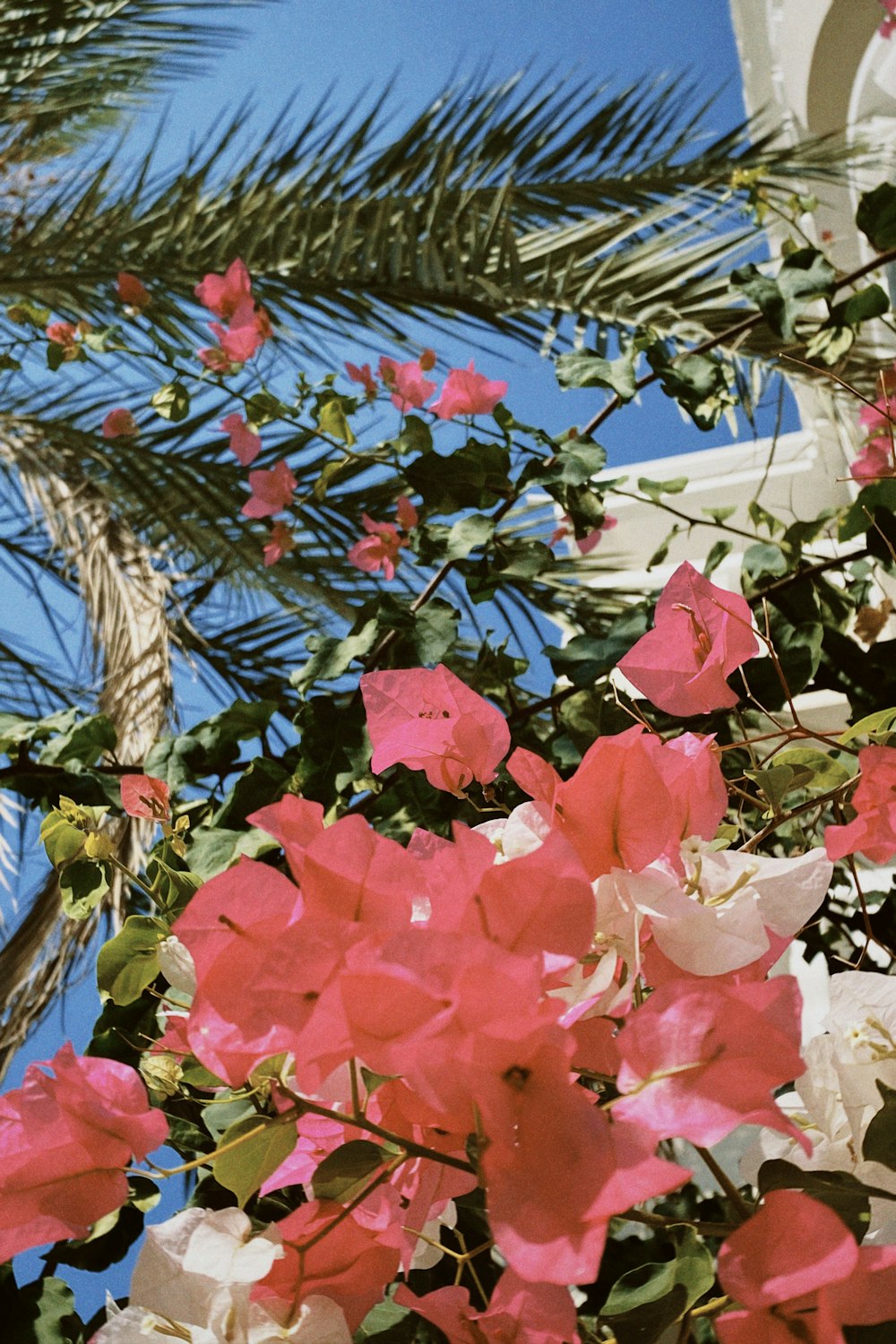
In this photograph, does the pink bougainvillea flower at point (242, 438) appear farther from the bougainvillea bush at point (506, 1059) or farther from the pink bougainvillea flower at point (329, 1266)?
the pink bougainvillea flower at point (329, 1266)

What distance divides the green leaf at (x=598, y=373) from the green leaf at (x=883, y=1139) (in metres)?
0.65

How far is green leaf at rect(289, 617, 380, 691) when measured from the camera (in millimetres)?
791

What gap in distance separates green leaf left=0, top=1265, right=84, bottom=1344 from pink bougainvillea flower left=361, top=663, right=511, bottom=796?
34 cm

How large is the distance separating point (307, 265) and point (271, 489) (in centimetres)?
73

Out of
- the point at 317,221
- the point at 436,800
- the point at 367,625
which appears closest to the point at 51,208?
the point at 317,221

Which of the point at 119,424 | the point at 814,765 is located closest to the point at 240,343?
the point at 119,424

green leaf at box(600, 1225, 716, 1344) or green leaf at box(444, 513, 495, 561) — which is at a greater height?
green leaf at box(444, 513, 495, 561)

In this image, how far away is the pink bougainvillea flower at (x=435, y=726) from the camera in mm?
365

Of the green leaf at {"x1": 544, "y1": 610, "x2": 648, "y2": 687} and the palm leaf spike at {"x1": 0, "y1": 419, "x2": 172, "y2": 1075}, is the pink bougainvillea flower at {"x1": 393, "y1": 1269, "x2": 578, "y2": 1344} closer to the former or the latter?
the green leaf at {"x1": 544, "y1": 610, "x2": 648, "y2": 687}

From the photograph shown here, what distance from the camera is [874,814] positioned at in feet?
1.21

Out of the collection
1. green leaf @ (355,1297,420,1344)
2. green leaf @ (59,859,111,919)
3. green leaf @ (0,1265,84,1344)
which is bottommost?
green leaf @ (0,1265,84,1344)

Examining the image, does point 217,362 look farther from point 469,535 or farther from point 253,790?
point 253,790

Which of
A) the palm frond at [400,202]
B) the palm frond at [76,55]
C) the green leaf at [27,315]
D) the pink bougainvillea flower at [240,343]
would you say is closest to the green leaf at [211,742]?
the pink bougainvillea flower at [240,343]

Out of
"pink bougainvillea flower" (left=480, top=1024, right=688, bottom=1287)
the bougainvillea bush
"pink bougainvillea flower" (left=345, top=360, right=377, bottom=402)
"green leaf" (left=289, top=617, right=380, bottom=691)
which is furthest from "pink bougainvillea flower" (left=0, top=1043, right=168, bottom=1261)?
"pink bougainvillea flower" (left=345, top=360, right=377, bottom=402)
